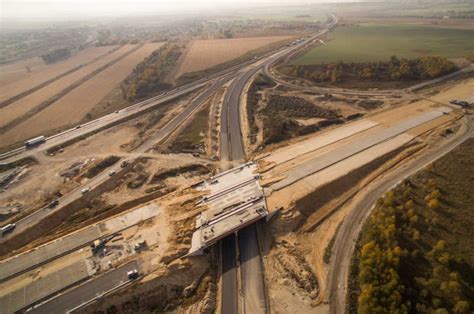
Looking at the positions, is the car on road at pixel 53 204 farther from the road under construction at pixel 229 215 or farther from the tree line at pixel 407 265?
the tree line at pixel 407 265

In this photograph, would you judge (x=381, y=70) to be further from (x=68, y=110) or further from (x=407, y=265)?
(x=68, y=110)

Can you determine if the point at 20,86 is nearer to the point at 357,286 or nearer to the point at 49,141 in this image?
the point at 49,141

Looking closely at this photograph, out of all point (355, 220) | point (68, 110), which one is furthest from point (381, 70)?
point (68, 110)

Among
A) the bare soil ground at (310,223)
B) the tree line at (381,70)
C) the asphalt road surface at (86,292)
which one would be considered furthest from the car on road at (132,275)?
the tree line at (381,70)

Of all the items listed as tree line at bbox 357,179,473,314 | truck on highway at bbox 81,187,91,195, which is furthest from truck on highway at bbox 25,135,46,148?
tree line at bbox 357,179,473,314

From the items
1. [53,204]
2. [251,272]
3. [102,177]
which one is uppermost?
[102,177]
